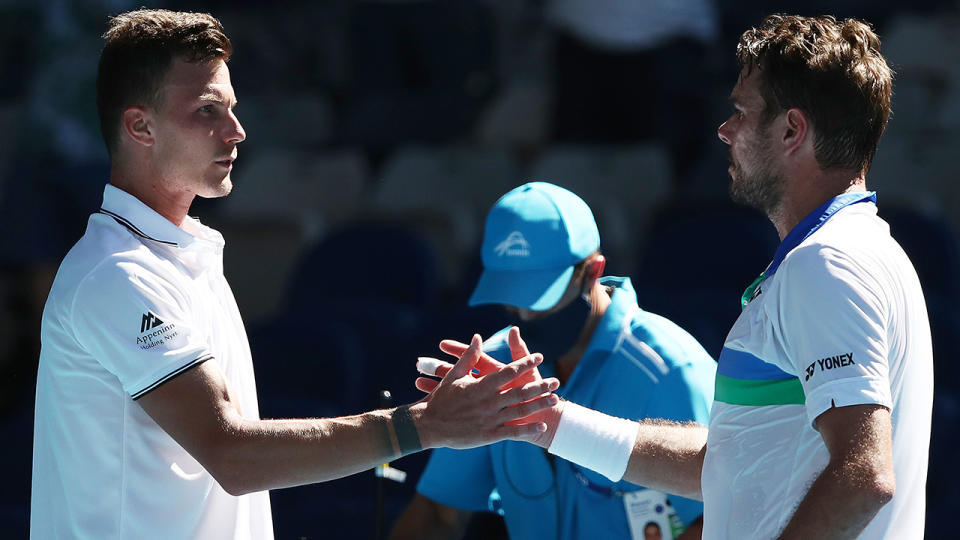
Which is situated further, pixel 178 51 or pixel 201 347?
pixel 178 51

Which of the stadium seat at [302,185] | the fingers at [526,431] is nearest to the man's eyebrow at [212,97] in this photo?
the fingers at [526,431]

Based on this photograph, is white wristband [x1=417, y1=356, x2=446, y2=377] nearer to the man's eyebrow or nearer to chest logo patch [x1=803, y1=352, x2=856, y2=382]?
the man's eyebrow

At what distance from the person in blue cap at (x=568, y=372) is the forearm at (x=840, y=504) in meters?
1.04

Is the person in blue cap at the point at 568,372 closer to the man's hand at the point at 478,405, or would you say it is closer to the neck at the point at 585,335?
the neck at the point at 585,335

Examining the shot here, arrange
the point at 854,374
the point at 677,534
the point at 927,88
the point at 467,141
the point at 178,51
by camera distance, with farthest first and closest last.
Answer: the point at 467,141 < the point at 927,88 < the point at 677,534 < the point at 178,51 < the point at 854,374

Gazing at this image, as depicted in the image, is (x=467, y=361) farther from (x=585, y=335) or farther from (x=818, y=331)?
(x=818, y=331)

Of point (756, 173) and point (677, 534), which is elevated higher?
point (756, 173)

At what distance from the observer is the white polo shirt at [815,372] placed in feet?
6.92

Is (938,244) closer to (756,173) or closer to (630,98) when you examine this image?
(630,98)

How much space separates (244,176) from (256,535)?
18.7 ft

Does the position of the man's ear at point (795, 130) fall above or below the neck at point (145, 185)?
above

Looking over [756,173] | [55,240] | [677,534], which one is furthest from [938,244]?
[55,240]

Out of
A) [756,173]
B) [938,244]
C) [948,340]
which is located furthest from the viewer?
[938,244]

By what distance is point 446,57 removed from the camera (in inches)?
323
